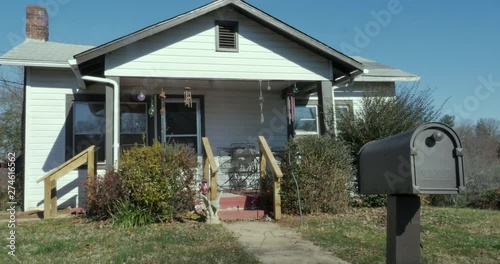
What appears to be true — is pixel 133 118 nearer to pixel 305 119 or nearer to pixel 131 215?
pixel 131 215

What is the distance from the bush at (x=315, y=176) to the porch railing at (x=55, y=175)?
4.05 meters

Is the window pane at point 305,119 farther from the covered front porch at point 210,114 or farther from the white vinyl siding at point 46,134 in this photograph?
the white vinyl siding at point 46,134

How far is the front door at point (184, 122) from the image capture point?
11961 mm

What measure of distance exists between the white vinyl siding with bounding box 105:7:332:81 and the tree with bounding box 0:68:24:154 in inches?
610

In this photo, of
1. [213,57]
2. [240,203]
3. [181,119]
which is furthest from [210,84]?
[240,203]

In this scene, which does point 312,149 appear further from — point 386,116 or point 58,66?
point 58,66

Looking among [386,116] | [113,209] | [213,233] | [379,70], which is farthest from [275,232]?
[379,70]

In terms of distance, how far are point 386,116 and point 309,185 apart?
3.29 metres

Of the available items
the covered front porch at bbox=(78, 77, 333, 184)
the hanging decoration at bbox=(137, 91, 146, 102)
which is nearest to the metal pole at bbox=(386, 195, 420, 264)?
the covered front porch at bbox=(78, 77, 333, 184)

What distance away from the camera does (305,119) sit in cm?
1320

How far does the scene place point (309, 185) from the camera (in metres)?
8.59

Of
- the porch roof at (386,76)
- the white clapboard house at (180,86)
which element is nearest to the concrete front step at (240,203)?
the white clapboard house at (180,86)

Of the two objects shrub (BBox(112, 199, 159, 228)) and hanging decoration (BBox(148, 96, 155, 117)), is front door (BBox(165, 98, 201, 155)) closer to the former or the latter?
hanging decoration (BBox(148, 96, 155, 117))

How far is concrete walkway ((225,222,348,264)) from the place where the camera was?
5297mm
